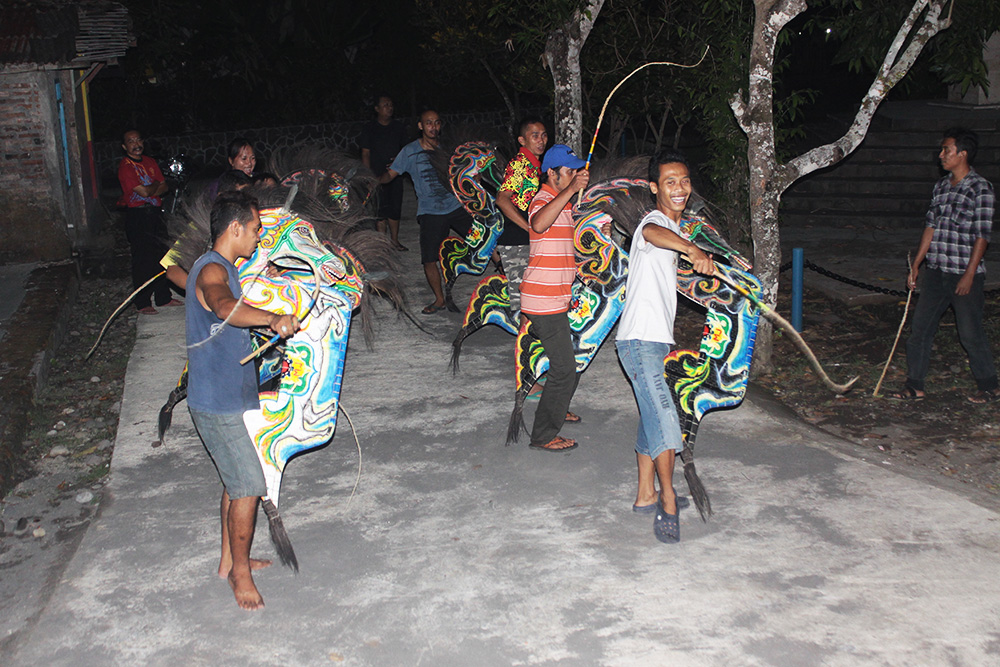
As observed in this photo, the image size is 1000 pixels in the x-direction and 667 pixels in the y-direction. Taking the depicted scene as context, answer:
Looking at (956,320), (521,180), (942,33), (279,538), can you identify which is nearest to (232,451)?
(279,538)

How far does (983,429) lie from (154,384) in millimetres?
5646

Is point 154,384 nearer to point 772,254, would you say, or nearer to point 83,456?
point 83,456

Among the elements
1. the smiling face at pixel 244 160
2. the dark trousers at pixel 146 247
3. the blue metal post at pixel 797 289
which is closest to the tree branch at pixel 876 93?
the blue metal post at pixel 797 289

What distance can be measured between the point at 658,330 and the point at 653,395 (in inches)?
12.0

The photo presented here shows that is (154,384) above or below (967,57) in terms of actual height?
below

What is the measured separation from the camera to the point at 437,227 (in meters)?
8.35

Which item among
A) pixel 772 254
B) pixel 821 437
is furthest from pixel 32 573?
pixel 772 254

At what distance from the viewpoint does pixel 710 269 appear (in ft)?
13.3

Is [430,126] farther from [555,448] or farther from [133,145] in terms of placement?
[555,448]

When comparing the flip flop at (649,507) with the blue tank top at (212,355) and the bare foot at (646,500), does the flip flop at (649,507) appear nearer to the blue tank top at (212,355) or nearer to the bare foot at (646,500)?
the bare foot at (646,500)

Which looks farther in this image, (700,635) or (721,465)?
(721,465)

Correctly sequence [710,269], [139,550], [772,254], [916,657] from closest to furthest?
[916,657]
[710,269]
[139,550]
[772,254]

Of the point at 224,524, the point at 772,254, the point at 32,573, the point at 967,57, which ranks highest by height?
the point at 967,57

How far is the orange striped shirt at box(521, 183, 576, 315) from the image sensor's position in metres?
5.16
